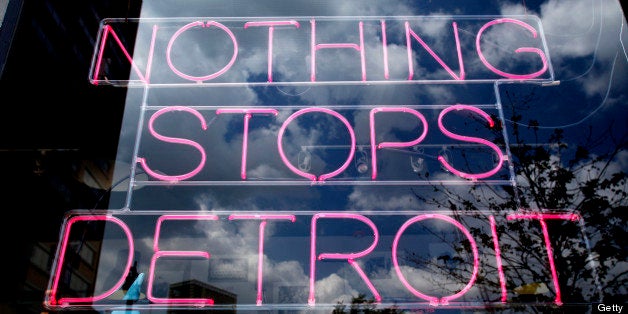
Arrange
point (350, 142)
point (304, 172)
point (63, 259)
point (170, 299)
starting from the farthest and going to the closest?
point (350, 142), point (304, 172), point (63, 259), point (170, 299)

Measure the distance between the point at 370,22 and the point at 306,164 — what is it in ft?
5.31

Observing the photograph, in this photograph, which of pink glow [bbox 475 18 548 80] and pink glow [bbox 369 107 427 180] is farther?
pink glow [bbox 475 18 548 80]

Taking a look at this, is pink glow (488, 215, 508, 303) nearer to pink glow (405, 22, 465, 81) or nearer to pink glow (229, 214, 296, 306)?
pink glow (405, 22, 465, 81)

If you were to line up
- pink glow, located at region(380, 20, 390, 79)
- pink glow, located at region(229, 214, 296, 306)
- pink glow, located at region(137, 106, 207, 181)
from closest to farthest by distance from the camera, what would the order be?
pink glow, located at region(229, 214, 296, 306) < pink glow, located at region(137, 106, 207, 181) < pink glow, located at region(380, 20, 390, 79)

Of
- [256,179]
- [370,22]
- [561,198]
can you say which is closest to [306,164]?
[256,179]

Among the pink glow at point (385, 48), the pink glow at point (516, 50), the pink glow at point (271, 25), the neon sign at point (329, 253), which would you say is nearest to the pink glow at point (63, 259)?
the neon sign at point (329, 253)

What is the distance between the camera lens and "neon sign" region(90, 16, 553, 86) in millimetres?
4855

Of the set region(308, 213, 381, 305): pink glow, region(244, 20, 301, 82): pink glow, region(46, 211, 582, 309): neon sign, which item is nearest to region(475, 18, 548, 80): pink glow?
region(46, 211, 582, 309): neon sign

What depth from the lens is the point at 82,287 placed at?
4.48 meters

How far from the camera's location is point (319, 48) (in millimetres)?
4910

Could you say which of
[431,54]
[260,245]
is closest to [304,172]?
[260,245]

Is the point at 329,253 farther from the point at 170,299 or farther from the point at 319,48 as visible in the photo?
the point at 319,48

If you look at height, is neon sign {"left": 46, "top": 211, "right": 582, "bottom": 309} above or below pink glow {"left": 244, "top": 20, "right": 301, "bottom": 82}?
below

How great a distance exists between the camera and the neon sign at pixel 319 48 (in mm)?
4855
